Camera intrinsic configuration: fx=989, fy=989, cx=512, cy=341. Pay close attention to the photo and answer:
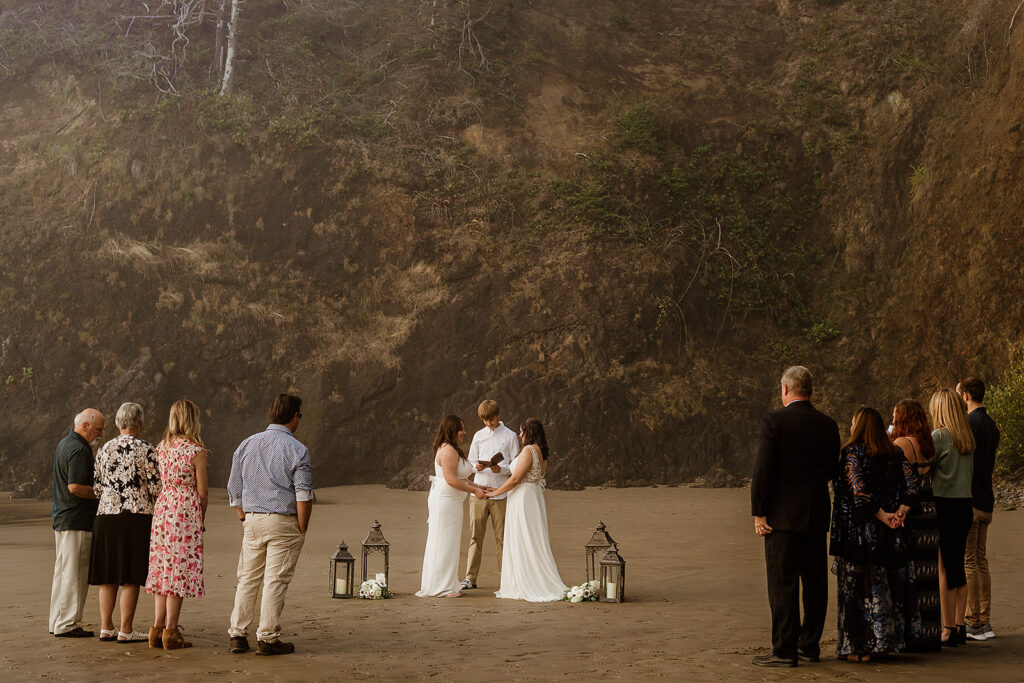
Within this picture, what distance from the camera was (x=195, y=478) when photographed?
7547mm

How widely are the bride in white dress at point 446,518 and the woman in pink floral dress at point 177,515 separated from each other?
3142 mm

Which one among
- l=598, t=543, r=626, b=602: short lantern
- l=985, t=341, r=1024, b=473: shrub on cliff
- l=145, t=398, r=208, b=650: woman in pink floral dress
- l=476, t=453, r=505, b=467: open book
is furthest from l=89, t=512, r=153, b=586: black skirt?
l=985, t=341, r=1024, b=473: shrub on cliff

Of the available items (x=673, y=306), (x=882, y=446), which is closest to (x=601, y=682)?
(x=882, y=446)

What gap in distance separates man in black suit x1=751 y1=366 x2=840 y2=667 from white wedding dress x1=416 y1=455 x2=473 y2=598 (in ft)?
13.4

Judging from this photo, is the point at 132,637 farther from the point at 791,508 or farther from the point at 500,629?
the point at 791,508

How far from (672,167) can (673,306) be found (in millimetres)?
4715

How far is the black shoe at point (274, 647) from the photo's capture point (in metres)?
7.36

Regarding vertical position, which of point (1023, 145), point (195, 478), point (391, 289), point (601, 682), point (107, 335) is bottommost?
point (601, 682)

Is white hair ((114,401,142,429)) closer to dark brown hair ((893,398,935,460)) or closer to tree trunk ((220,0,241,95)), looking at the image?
dark brown hair ((893,398,935,460))

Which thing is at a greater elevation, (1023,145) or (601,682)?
(1023,145)

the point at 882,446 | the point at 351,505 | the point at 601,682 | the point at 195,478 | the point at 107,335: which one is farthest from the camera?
the point at 107,335

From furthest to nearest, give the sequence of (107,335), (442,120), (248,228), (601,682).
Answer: (442,120) → (248,228) → (107,335) → (601,682)

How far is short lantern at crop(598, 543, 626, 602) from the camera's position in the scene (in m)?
9.87

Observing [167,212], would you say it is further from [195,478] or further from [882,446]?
[882,446]
